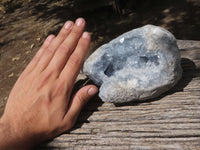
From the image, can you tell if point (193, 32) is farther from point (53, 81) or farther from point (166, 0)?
point (53, 81)

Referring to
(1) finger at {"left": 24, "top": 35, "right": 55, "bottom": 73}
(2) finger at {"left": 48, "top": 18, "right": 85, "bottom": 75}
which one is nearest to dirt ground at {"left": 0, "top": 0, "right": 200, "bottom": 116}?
(1) finger at {"left": 24, "top": 35, "right": 55, "bottom": 73}

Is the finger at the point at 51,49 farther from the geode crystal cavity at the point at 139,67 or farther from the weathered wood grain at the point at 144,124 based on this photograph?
the weathered wood grain at the point at 144,124

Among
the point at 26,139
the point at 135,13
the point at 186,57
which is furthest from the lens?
the point at 135,13

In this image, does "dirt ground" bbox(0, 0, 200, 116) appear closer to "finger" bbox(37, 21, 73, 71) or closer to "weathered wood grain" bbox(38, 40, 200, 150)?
"finger" bbox(37, 21, 73, 71)

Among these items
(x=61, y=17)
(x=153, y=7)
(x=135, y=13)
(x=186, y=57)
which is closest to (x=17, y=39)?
(x=61, y=17)

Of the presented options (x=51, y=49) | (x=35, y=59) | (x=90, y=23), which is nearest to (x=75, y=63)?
(x=51, y=49)

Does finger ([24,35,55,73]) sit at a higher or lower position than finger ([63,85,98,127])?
higher

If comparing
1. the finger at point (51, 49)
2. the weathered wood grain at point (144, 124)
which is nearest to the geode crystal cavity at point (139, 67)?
the weathered wood grain at point (144, 124)
